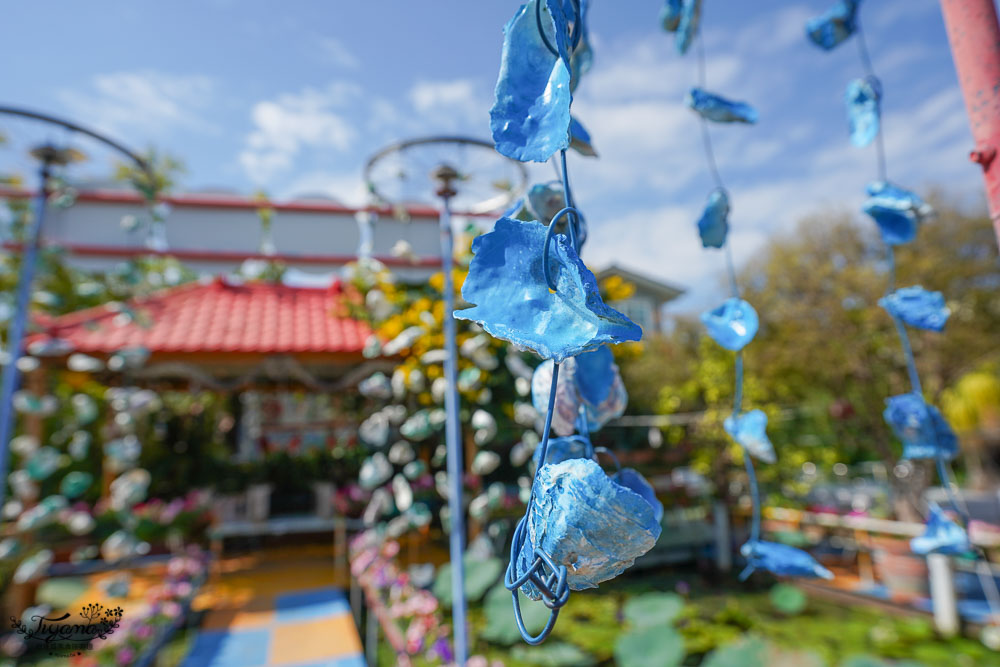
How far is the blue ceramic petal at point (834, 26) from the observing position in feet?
3.84

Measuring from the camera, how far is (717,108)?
1002mm

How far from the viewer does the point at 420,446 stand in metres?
4.98

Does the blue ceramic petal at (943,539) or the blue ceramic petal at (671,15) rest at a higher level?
the blue ceramic petal at (671,15)

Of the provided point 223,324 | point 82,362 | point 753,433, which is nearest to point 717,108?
point 753,433

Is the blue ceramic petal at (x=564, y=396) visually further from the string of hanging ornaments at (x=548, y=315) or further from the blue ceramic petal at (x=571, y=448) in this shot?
the string of hanging ornaments at (x=548, y=315)

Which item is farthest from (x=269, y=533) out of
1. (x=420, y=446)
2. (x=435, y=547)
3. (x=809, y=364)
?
(x=809, y=364)

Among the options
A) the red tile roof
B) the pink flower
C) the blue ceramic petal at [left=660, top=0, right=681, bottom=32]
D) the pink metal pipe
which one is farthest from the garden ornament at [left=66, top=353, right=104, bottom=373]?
the pink metal pipe

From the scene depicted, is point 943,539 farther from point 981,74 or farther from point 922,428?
point 981,74

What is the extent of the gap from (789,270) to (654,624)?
16.4 feet

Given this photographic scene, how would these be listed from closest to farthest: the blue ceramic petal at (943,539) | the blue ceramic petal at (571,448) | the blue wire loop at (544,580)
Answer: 1. the blue wire loop at (544,580)
2. the blue ceramic petal at (571,448)
3. the blue ceramic petal at (943,539)

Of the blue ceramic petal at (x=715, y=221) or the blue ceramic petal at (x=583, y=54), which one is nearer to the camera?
the blue ceramic petal at (x=583, y=54)

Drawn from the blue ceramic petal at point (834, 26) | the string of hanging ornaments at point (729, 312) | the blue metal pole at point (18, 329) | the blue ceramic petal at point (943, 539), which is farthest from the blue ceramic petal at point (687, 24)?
the blue metal pole at point (18, 329)

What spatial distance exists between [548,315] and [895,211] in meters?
1.00

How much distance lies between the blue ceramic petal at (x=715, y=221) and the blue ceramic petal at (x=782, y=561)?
550mm
